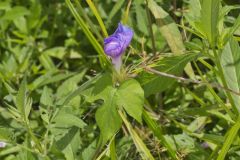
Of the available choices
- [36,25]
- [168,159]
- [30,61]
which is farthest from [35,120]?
[168,159]

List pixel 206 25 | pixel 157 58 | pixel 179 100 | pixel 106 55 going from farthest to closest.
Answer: pixel 179 100 < pixel 157 58 < pixel 106 55 < pixel 206 25

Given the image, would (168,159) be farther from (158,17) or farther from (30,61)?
(30,61)

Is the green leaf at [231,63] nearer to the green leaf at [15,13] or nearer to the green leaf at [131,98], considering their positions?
the green leaf at [131,98]

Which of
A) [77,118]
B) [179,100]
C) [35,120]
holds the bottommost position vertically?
[179,100]

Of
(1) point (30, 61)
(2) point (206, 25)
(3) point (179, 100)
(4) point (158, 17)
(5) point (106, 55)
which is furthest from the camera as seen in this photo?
(1) point (30, 61)

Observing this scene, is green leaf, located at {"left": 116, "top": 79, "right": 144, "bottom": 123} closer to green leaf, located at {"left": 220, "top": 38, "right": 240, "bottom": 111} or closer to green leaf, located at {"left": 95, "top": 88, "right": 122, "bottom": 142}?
green leaf, located at {"left": 95, "top": 88, "right": 122, "bottom": 142}

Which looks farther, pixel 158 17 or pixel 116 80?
pixel 158 17

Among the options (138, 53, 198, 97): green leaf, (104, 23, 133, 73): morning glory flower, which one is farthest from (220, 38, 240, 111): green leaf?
(104, 23, 133, 73): morning glory flower

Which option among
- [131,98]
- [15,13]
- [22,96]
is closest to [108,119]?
[131,98]
